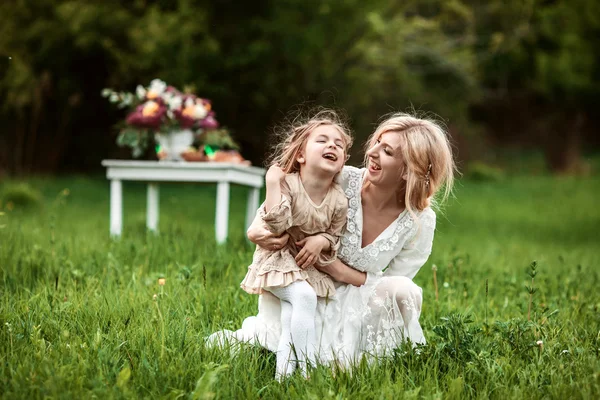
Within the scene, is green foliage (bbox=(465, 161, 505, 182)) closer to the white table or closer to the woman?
the white table

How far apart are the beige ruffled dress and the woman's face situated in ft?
0.64

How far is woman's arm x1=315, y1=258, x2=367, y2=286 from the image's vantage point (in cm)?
317

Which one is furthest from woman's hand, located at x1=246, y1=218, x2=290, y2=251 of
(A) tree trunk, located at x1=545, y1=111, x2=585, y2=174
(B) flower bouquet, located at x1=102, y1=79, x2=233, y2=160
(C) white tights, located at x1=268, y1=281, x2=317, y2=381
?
(A) tree trunk, located at x1=545, y1=111, x2=585, y2=174

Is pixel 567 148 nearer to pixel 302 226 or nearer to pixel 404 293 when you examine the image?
pixel 404 293

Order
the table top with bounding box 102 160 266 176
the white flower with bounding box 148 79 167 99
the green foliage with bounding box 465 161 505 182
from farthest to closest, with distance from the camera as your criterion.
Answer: the green foliage with bounding box 465 161 505 182 < the white flower with bounding box 148 79 167 99 < the table top with bounding box 102 160 266 176


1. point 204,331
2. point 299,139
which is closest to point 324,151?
point 299,139

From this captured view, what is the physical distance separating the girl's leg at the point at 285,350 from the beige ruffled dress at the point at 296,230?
0.46ft

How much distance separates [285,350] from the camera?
293 cm

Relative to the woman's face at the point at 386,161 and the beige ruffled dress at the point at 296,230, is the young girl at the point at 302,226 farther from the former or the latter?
the woman's face at the point at 386,161

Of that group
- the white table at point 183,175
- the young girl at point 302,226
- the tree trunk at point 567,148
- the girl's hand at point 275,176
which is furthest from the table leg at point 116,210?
the tree trunk at point 567,148

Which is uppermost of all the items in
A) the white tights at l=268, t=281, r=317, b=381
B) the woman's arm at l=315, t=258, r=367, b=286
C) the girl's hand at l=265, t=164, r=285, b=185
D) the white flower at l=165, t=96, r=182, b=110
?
the white flower at l=165, t=96, r=182, b=110

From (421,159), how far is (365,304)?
0.76 m

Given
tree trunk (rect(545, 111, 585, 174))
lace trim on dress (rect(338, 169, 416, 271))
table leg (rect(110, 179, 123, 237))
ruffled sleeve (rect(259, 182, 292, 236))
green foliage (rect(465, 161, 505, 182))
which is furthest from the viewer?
tree trunk (rect(545, 111, 585, 174))

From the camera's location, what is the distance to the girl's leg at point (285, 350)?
2.88 meters
